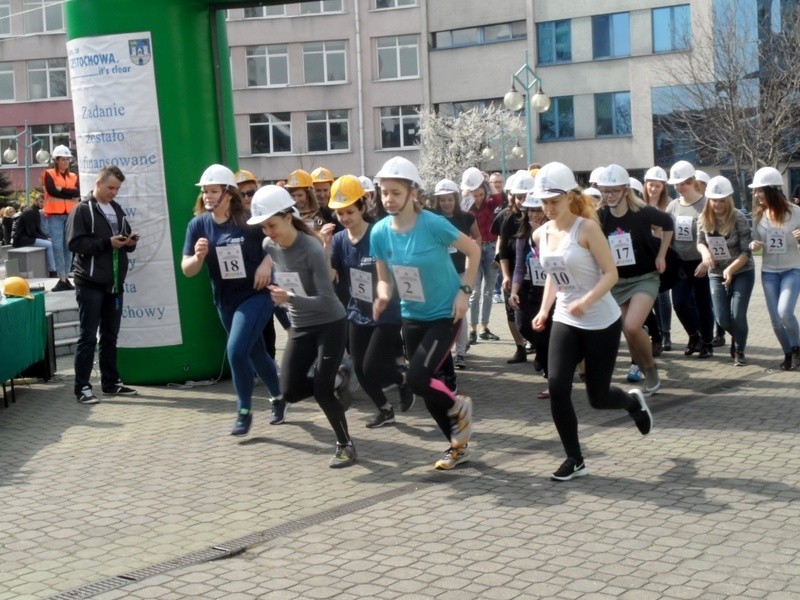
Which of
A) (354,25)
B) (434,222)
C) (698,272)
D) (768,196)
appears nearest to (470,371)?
(698,272)

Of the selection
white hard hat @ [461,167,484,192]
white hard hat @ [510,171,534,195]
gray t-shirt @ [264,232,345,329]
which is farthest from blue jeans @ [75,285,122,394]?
white hard hat @ [461,167,484,192]

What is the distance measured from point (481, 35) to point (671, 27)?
9.80 m

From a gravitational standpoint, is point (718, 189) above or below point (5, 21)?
below

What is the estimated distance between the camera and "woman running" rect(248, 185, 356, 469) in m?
7.89

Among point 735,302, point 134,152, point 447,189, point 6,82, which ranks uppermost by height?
point 6,82

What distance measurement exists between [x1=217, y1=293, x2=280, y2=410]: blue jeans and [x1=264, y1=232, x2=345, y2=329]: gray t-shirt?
88cm

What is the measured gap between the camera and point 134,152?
11.5 m

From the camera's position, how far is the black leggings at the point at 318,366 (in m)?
7.84

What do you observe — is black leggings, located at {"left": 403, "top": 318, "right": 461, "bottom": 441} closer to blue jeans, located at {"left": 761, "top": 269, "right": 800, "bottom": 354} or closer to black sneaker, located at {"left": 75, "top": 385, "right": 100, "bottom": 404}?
black sneaker, located at {"left": 75, "top": 385, "right": 100, "bottom": 404}

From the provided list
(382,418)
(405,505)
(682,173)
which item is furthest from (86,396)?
(682,173)

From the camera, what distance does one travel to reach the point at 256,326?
905cm

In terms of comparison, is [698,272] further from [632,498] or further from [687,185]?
[632,498]

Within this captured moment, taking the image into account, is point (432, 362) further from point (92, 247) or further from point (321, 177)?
point (321, 177)

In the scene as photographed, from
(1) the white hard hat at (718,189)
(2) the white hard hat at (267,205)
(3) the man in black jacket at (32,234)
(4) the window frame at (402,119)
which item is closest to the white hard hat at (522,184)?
(1) the white hard hat at (718,189)
